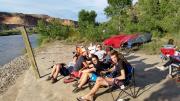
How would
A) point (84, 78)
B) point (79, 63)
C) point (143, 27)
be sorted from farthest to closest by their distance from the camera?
point (143, 27) < point (79, 63) < point (84, 78)

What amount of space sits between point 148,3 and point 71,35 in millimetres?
8182

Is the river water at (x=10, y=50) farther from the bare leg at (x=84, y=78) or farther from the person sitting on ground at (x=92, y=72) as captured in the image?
the person sitting on ground at (x=92, y=72)

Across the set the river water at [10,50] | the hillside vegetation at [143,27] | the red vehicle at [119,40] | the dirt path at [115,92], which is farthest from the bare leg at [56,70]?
the river water at [10,50]

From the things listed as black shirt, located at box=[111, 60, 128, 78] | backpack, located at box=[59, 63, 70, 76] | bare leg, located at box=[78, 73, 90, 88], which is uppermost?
black shirt, located at box=[111, 60, 128, 78]

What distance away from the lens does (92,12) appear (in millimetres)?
60688

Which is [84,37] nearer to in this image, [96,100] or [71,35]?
[71,35]

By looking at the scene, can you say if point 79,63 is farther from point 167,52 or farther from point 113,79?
point 167,52

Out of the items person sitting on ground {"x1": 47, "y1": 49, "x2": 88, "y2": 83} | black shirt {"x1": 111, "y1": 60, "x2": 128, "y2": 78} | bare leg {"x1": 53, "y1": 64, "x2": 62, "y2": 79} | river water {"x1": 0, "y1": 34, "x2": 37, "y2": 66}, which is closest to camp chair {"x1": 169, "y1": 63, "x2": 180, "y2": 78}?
black shirt {"x1": 111, "y1": 60, "x2": 128, "y2": 78}

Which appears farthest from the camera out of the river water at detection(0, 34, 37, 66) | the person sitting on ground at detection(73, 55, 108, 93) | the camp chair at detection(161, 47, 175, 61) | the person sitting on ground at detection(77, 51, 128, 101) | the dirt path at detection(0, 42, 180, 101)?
the river water at detection(0, 34, 37, 66)

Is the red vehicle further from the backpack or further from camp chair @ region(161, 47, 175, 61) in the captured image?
the backpack

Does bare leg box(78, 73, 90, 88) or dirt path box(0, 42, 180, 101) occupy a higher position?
bare leg box(78, 73, 90, 88)

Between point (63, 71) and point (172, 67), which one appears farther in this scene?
point (63, 71)

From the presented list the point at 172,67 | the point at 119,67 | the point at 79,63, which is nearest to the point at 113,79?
the point at 119,67

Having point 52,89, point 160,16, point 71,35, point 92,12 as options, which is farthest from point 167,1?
point 92,12
